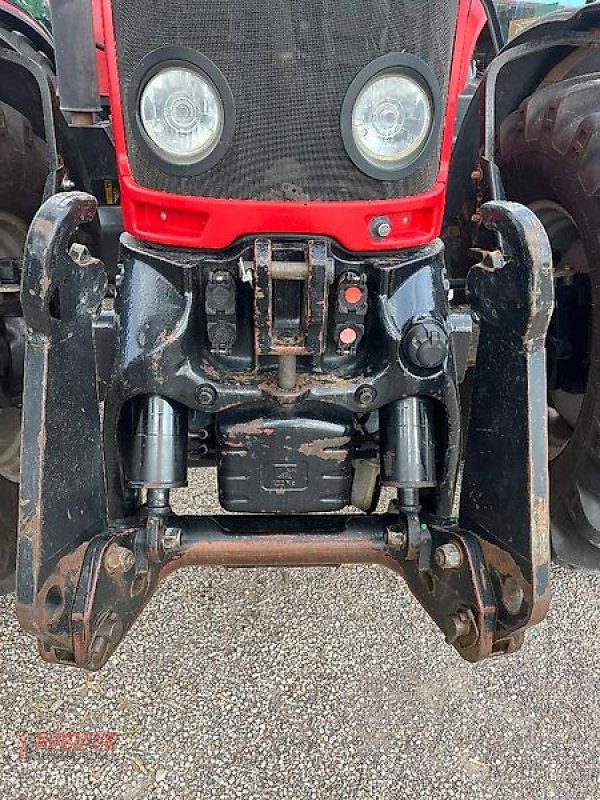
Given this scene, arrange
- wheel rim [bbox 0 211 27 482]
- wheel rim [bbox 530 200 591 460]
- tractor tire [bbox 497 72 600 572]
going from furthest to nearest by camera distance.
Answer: wheel rim [bbox 0 211 27 482], wheel rim [bbox 530 200 591 460], tractor tire [bbox 497 72 600 572]

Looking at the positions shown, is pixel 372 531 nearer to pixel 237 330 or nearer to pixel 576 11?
pixel 237 330

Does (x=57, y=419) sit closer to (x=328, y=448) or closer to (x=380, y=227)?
(x=328, y=448)

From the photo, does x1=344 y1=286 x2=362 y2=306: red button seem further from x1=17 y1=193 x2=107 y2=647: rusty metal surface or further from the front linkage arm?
x1=17 y1=193 x2=107 y2=647: rusty metal surface

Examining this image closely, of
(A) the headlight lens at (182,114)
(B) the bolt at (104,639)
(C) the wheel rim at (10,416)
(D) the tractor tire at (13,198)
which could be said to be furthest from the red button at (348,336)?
(C) the wheel rim at (10,416)

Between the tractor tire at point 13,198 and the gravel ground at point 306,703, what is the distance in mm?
254

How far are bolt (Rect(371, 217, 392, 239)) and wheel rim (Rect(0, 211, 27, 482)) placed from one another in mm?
1365

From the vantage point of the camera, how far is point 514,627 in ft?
4.79

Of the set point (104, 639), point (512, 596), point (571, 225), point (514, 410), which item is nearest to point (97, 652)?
point (104, 639)

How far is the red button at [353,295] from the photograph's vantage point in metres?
1.52

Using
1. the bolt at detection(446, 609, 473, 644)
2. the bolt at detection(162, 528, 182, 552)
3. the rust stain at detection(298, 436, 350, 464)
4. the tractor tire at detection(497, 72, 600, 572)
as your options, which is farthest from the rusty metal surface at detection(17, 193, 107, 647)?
the tractor tire at detection(497, 72, 600, 572)

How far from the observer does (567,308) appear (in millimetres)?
2172

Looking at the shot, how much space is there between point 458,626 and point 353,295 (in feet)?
2.35

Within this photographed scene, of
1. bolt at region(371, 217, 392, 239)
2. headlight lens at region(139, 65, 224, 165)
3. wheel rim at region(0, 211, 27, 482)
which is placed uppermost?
headlight lens at region(139, 65, 224, 165)

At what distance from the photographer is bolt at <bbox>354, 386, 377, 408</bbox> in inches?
63.6
